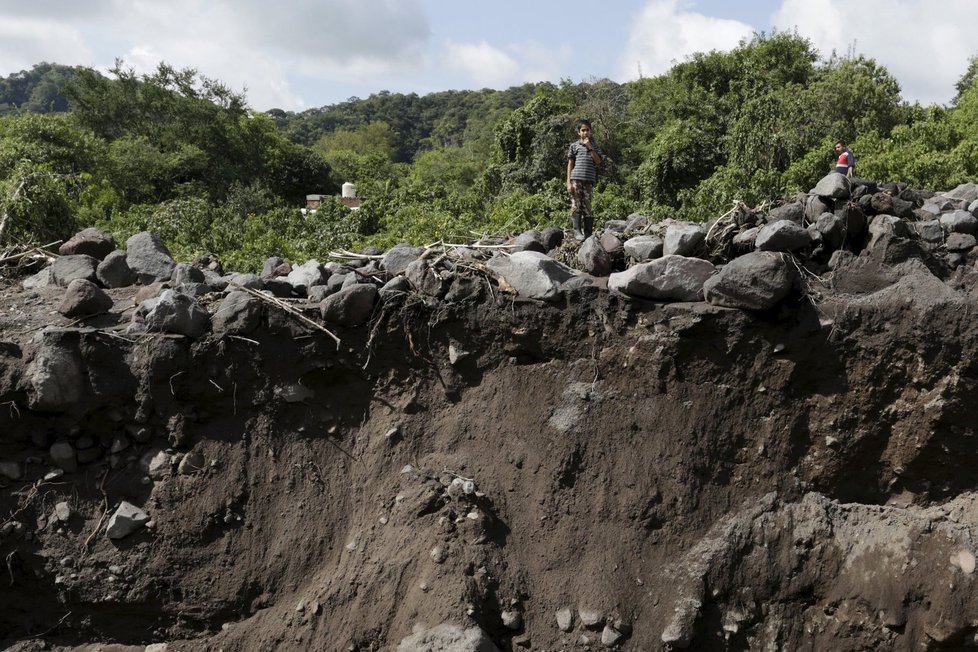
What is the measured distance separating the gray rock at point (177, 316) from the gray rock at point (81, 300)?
360 mm

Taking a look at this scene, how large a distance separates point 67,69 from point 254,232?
85.6 meters

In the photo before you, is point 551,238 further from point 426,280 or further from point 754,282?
point 754,282

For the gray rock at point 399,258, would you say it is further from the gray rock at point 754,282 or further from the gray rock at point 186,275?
the gray rock at point 754,282

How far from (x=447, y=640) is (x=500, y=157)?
15548mm

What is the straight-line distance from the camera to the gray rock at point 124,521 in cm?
431

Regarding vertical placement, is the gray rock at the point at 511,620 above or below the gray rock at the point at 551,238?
below

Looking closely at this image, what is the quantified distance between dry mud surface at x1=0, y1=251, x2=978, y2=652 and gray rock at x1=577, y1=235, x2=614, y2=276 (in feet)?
1.15

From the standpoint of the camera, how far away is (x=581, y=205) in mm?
6254

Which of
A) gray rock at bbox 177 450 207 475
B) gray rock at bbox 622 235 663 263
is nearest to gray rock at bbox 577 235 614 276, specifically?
gray rock at bbox 622 235 663 263

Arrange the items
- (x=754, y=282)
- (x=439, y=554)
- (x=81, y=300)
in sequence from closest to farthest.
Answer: (x=439, y=554)
(x=754, y=282)
(x=81, y=300)

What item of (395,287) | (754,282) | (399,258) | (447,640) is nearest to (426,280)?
(395,287)

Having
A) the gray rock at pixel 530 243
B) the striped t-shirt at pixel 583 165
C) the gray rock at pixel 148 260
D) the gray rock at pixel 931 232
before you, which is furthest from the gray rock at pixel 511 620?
the striped t-shirt at pixel 583 165

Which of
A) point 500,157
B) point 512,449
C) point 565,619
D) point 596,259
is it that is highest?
point 500,157

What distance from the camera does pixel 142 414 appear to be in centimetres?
443
